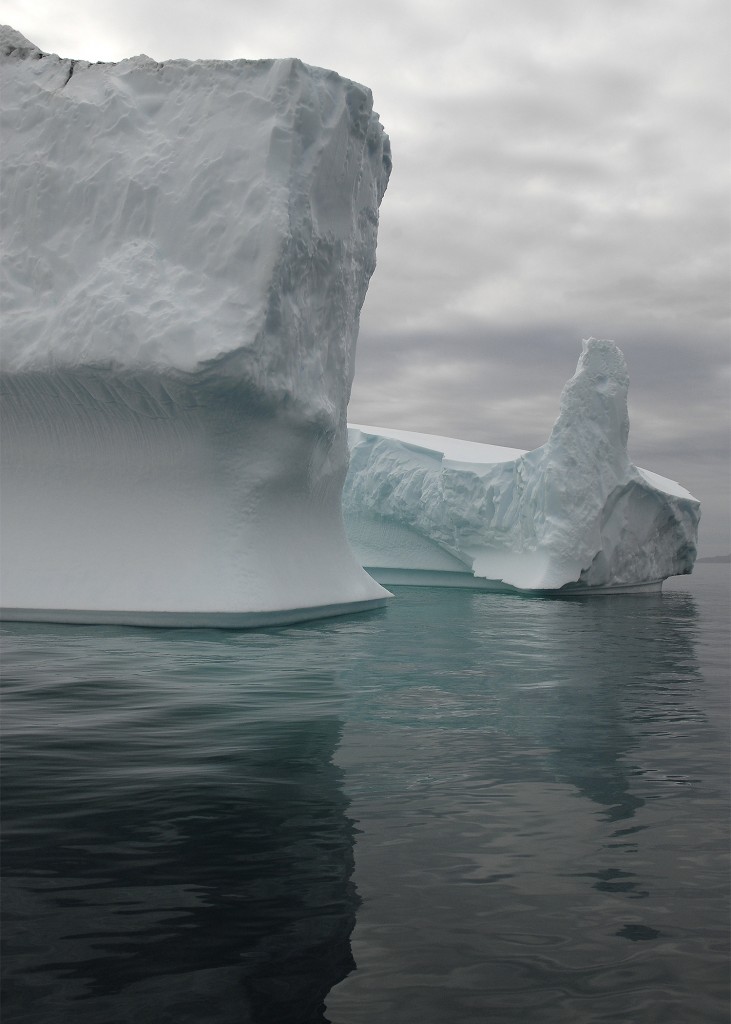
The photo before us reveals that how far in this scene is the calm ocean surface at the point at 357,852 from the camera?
1777 millimetres

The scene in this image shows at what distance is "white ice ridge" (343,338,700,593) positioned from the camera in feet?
52.8

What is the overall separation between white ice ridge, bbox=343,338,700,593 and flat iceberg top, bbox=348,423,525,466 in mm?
68

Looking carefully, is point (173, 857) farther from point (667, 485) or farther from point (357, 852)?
point (667, 485)

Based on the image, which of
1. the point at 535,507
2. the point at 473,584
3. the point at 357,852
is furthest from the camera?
the point at 473,584

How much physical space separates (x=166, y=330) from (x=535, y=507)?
983 cm

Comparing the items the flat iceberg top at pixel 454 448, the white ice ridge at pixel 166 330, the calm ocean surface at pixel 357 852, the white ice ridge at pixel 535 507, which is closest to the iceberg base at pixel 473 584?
the white ice ridge at pixel 535 507

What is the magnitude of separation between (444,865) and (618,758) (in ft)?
5.16

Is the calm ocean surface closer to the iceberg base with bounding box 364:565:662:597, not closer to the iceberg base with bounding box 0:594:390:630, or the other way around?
the iceberg base with bounding box 0:594:390:630

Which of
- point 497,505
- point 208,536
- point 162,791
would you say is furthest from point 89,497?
point 497,505

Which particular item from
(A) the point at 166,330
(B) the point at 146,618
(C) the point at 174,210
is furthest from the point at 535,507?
(B) the point at 146,618

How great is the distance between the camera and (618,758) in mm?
3736

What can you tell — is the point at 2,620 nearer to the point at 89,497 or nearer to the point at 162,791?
the point at 89,497

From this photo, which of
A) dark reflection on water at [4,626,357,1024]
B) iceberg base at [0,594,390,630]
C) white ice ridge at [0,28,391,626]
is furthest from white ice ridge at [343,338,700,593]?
dark reflection on water at [4,626,357,1024]

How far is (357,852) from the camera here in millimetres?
2518
